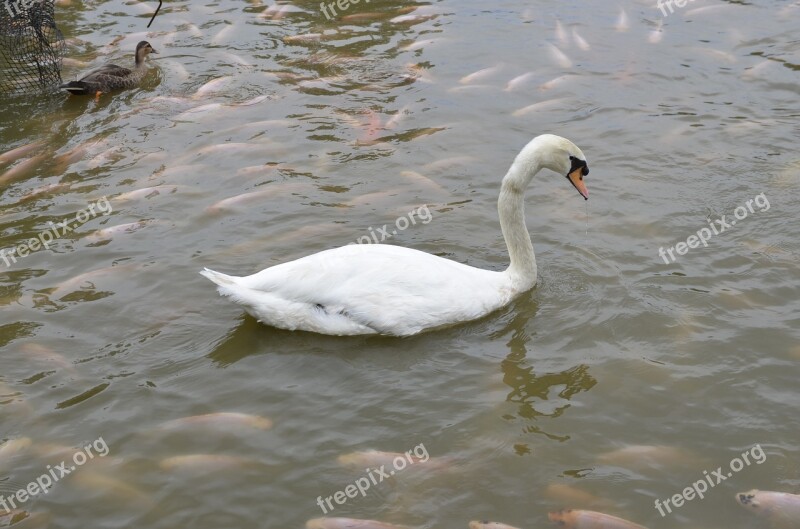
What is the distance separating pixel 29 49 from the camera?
Answer: 1274cm

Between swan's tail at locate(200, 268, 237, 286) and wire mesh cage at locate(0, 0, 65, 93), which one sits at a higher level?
wire mesh cage at locate(0, 0, 65, 93)

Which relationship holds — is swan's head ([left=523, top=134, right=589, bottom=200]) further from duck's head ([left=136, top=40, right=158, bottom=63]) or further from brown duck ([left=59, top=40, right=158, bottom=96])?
duck's head ([left=136, top=40, right=158, bottom=63])

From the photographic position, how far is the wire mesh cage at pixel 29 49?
1177 cm

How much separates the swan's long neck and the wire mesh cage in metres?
7.21

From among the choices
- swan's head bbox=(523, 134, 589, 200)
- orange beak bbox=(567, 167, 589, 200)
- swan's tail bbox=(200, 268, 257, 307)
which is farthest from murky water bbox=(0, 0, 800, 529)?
swan's head bbox=(523, 134, 589, 200)

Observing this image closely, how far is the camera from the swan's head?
7.48 m

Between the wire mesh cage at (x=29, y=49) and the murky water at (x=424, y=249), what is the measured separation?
44 centimetres

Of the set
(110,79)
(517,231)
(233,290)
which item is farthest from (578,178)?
(110,79)

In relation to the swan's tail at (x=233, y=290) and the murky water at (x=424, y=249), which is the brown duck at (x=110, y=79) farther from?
the swan's tail at (x=233, y=290)

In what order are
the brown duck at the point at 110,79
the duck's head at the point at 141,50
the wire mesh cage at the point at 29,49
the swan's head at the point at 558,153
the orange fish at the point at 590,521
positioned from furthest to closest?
1. the duck's head at the point at 141,50
2. the brown duck at the point at 110,79
3. the wire mesh cage at the point at 29,49
4. the swan's head at the point at 558,153
5. the orange fish at the point at 590,521

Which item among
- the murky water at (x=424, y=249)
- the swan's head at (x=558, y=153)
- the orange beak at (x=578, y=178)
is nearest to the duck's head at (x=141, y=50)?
the murky water at (x=424, y=249)

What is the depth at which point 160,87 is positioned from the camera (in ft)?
41.6

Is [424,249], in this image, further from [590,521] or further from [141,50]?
[141,50]

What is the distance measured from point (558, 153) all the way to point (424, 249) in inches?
65.0
